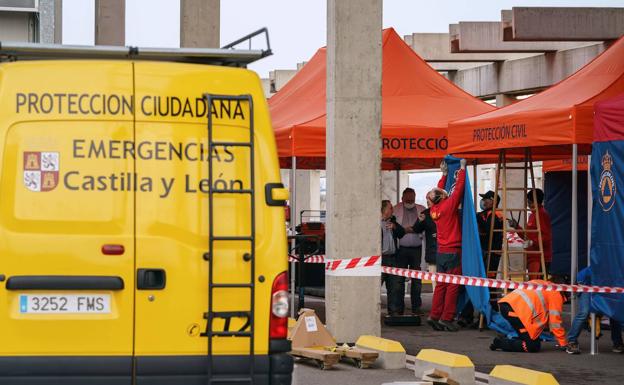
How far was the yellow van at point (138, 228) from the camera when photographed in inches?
292

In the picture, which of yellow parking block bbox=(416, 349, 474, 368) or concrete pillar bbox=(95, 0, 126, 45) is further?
concrete pillar bbox=(95, 0, 126, 45)

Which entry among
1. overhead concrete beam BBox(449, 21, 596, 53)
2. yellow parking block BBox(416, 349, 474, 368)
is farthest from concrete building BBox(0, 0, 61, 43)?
yellow parking block BBox(416, 349, 474, 368)

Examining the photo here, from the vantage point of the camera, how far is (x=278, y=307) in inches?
307

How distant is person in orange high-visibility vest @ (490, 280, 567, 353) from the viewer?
47.4 feet

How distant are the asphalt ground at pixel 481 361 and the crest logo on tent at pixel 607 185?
169 cm

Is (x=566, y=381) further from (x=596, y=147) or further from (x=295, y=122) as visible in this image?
(x=295, y=122)

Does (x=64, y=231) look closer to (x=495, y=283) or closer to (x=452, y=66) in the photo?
(x=495, y=283)

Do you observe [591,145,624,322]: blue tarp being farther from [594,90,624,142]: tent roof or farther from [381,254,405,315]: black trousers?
[381,254,405,315]: black trousers

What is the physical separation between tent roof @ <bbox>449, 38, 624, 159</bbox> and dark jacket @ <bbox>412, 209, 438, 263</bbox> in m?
1.67

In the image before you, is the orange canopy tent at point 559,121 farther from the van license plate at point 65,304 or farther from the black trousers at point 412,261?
the van license plate at point 65,304

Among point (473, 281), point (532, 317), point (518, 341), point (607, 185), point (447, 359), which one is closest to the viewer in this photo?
point (447, 359)

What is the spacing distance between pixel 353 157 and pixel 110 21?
1984cm

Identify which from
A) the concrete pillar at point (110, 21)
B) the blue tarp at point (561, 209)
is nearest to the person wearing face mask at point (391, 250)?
the blue tarp at point (561, 209)

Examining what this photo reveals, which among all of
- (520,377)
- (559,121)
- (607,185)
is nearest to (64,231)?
(520,377)
